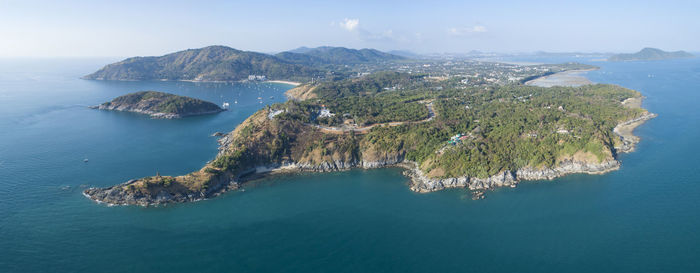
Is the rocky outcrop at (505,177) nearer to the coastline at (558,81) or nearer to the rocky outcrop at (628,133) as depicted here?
the rocky outcrop at (628,133)

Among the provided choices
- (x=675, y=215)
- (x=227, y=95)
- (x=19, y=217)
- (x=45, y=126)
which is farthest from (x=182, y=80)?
(x=675, y=215)

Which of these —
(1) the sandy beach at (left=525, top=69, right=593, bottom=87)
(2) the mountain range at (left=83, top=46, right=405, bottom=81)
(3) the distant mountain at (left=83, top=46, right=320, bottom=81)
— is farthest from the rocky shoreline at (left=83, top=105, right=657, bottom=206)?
(3) the distant mountain at (left=83, top=46, right=320, bottom=81)

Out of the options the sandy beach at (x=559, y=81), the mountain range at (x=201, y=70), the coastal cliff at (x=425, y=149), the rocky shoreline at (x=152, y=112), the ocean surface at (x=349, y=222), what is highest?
the mountain range at (x=201, y=70)

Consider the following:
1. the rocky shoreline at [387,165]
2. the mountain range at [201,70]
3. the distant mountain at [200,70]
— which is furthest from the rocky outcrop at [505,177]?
the distant mountain at [200,70]

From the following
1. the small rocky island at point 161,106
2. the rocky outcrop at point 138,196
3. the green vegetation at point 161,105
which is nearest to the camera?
the rocky outcrop at point 138,196

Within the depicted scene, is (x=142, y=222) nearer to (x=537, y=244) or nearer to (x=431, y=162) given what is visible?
(x=431, y=162)

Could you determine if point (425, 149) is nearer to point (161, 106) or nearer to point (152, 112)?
point (161, 106)

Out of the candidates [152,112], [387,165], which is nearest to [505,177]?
[387,165]
